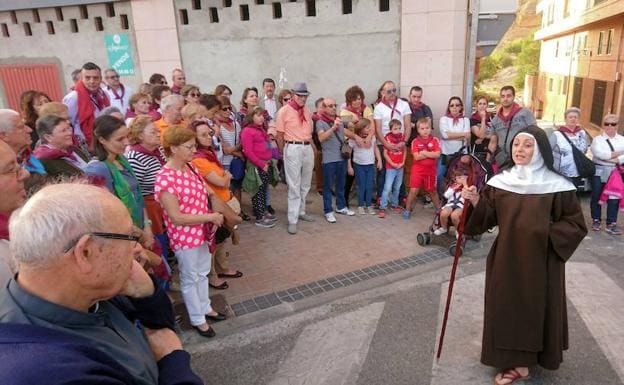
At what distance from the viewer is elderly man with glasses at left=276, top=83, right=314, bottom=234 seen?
602 centimetres

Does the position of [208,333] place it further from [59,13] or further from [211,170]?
[59,13]

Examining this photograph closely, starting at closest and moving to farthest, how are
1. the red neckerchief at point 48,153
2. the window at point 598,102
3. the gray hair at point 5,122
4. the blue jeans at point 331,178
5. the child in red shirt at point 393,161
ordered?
the gray hair at point 5,122
the red neckerchief at point 48,153
the blue jeans at point 331,178
the child in red shirt at point 393,161
the window at point 598,102

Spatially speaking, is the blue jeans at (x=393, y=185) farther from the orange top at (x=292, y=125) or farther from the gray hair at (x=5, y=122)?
the gray hair at (x=5, y=122)

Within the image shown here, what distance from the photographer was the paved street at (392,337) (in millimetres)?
3348

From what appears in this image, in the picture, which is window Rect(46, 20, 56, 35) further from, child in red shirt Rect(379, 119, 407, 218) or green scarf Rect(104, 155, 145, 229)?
child in red shirt Rect(379, 119, 407, 218)

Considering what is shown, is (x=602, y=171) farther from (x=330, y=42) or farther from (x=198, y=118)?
(x=198, y=118)

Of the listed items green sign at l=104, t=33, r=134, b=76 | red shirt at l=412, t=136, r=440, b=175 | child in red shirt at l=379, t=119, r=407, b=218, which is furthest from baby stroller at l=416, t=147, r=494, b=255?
green sign at l=104, t=33, r=134, b=76

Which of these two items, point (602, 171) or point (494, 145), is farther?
point (494, 145)

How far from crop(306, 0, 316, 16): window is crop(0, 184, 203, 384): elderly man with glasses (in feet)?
23.7

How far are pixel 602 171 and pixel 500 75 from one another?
48502mm

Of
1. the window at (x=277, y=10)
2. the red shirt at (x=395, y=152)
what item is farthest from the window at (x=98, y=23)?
the red shirt at (x=395, y=152)

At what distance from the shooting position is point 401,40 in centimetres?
752

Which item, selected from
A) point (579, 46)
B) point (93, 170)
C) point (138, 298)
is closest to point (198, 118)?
point (93, 170)

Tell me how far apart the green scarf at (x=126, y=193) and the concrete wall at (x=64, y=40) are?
5.63 metres
